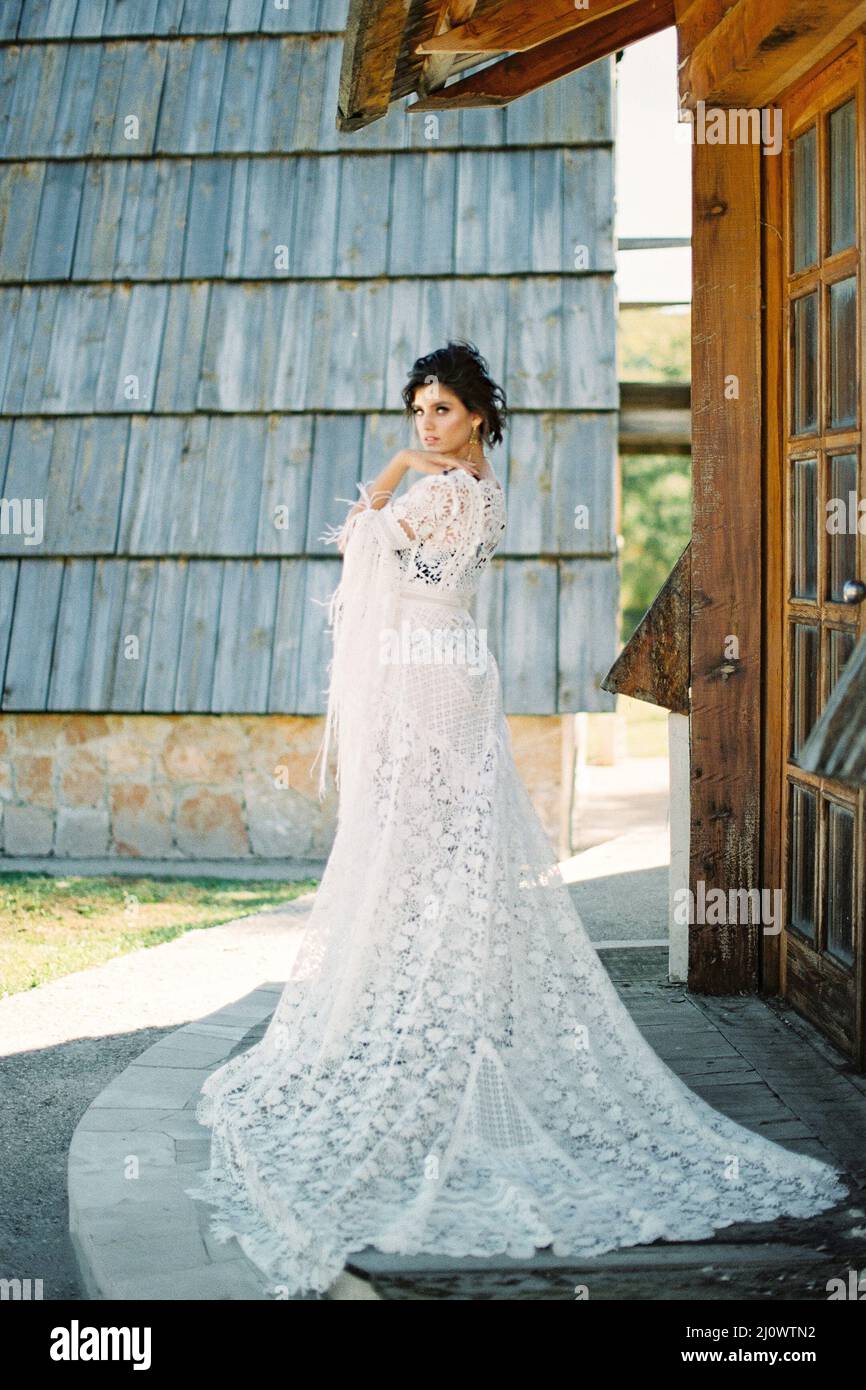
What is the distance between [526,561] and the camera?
27.1ft

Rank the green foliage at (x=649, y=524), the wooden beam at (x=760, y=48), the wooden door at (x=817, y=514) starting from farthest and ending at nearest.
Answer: the green foliage at (x=649, y=524) < the wooden door at (x=817, y=514) < the wooden beam at (x=760, y=48)

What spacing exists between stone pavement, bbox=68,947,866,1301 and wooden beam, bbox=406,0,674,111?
3.16 meters

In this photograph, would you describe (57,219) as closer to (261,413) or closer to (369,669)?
(261,413)

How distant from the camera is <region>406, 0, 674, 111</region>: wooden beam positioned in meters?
5.25

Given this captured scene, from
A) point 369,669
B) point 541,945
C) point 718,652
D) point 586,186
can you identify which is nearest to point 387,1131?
point 541,945

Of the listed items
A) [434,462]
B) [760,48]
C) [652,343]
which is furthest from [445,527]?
[652,343]

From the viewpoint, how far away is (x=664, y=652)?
4977 millimetres

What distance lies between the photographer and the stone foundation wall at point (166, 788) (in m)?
8.45

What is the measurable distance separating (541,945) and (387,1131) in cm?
65

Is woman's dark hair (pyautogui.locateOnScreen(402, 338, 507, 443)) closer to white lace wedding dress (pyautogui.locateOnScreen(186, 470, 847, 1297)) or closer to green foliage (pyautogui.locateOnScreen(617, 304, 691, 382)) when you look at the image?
white lace wedding dress (pyautogui.locateOnScreen(186, 470, 847, 1297))

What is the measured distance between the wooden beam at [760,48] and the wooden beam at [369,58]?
0.96m

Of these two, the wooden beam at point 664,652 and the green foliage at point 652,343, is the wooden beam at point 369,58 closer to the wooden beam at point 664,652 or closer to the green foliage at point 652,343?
the wooden beam at point 664,652

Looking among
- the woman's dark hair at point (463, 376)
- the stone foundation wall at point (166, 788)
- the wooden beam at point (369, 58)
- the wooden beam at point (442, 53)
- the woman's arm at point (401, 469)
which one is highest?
the wooden beam at point (442, 53)

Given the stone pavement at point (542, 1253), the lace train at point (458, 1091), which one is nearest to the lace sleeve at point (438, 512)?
the lace train at point (458, 1091)
